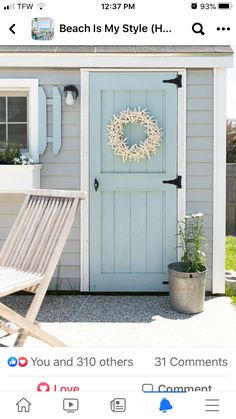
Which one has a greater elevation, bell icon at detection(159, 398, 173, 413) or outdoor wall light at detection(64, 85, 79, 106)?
outdoor wall light at detection(64, 85, 79, 106)

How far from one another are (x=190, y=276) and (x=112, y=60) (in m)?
1.96

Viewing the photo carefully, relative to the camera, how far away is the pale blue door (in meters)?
4.10

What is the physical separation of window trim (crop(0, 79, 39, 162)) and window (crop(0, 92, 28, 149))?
0.12 m

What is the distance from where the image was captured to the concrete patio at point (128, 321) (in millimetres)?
3082

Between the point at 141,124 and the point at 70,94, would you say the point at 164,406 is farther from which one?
the point at 70,94

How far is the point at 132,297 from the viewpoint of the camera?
13.5ft

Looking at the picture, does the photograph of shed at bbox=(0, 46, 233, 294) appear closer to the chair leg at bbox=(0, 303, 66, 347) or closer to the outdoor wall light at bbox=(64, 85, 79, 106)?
the outdoor wall light at bbox=(64, 85, 79, 106)

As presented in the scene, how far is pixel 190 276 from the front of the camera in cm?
366

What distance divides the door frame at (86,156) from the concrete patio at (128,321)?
35 cm
